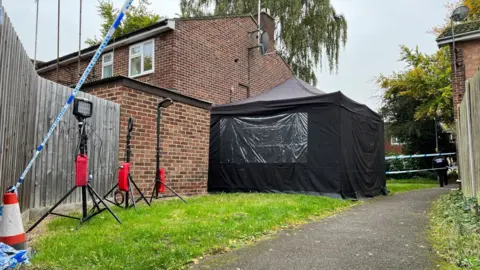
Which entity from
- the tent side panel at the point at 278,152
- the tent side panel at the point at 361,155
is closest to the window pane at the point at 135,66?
the tent side panel at the point at 278,152

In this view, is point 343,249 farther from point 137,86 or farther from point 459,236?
point 137,86

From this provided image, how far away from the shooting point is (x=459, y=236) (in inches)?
154

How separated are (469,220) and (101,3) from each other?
90.8 ft

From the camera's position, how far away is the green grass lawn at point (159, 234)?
10.4 feet

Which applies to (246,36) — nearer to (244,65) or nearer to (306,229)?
(244,65)

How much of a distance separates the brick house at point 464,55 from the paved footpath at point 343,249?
556 centimetres

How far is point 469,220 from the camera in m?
4.70

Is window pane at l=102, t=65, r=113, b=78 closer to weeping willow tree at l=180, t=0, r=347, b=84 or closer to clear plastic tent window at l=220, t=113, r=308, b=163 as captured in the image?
clear plastic tent window at l=220, t=113, r=308, b=163

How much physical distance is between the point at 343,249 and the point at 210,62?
968 centimetres

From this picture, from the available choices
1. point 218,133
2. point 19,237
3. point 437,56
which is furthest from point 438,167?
point 19,237

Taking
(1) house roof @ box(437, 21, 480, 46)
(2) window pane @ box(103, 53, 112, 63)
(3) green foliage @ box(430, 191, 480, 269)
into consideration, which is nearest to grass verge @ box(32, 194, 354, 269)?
(3) green foliage @ box(430, 191, 480, 269)

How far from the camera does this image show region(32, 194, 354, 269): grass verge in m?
3.17

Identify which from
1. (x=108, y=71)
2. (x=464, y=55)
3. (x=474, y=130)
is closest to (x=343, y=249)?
(x=474, y=130)

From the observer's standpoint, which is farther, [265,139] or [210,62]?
[210,62]
